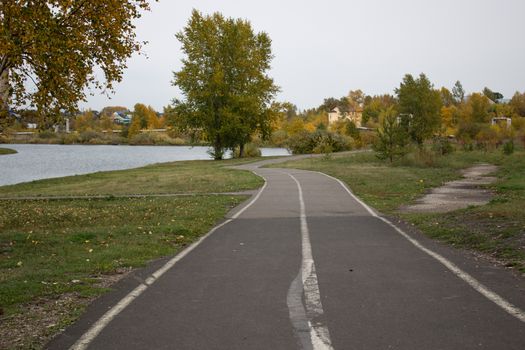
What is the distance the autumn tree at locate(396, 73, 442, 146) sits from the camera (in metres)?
56.0

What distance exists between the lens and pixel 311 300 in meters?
6.32

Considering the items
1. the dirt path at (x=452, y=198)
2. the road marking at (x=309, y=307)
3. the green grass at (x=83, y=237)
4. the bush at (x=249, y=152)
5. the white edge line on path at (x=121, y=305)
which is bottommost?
the green grass at (x=83, y=237)

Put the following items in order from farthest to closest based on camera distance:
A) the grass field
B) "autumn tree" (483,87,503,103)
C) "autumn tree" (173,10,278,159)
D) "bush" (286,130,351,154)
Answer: "autumn tree" (483,87,503,103)
"bush" (286,130,351,154)
"autumn tree" (173,10,278,159)
the grass field

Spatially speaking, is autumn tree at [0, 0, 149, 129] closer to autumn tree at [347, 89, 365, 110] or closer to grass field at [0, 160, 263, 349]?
grass field at [0, 160, 263, 349]

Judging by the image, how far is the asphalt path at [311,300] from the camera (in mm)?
5015

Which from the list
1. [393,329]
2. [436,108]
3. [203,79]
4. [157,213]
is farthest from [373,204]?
[436,108]

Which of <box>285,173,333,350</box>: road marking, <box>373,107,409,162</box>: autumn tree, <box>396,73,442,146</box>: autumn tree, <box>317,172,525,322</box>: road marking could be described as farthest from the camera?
<box>396,73,442,146</box>: autumn tree

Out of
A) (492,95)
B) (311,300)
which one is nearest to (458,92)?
(492,95)

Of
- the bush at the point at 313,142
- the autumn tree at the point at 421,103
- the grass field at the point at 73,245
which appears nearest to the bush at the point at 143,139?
the bush at the point at 313,142

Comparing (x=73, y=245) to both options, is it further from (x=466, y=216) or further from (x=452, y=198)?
(x=452, y=198)

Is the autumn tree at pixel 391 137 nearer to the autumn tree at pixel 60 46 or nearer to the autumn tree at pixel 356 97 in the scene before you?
the autumn tree at pixel 60 46

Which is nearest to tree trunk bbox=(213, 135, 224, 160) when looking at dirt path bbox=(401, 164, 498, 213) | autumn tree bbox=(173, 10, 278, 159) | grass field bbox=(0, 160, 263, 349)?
autumn tree bbox=(173, 10, 278, 159)

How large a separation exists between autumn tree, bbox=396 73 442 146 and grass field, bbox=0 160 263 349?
40452 mm

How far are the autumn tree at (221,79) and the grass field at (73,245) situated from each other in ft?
102
